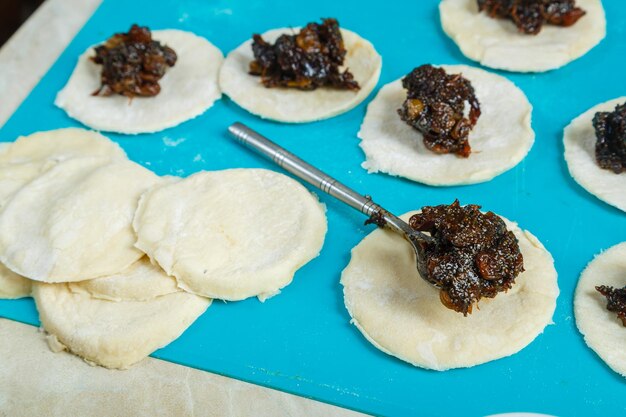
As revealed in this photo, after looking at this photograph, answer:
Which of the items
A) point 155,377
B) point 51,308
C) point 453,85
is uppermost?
point 453,85

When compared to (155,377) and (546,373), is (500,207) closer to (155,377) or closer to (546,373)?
(546,373)

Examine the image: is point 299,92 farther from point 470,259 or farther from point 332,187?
point 470,259

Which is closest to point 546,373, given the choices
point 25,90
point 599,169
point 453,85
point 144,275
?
point 599,169

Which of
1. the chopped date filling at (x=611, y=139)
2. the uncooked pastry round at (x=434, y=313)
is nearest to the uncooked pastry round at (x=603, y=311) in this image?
the uncooked pastry round at (x=434, y=313)

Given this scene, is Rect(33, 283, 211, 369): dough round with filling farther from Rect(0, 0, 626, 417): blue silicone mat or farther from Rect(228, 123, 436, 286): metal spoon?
Rect(228, 123, 436, 286): metal spoon

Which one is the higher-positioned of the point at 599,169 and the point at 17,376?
the point at 599,169

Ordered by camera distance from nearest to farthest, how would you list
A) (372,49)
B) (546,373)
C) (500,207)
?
(546,373), (500,207), (372,49)

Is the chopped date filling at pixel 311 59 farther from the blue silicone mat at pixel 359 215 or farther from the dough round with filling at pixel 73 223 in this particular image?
the dough round with filling at pixel 73 223

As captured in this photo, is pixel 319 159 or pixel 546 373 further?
pixel 319 159

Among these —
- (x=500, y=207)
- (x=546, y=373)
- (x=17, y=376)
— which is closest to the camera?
(x=546, y=373)
